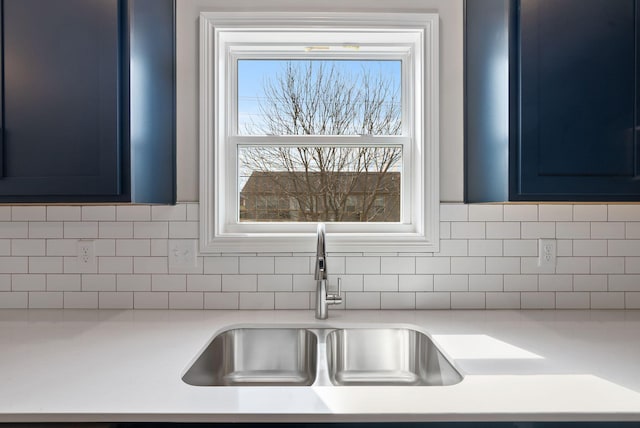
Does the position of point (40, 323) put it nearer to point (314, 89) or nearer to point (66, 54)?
point (66, 54)

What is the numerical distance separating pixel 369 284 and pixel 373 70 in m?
0.95

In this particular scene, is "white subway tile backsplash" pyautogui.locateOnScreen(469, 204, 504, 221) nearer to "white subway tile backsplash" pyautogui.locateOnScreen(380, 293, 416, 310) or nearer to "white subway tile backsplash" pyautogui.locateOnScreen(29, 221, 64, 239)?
"white subway tile backsplash" pyautogui.locateOnScreen(380, 293, 416, 310)

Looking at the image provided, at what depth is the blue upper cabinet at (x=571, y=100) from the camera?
1.25 metres

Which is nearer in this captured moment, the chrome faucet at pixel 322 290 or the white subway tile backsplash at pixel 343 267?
the chrome faucet at pixel 322 290

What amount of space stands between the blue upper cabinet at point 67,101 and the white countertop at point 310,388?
1.51ft

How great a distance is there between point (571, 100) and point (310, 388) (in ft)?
3.87

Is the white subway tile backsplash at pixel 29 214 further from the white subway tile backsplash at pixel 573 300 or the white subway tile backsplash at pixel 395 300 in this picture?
the white subway tile backsplash at pixel 573 300

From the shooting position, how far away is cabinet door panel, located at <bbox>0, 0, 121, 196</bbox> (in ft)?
4.07

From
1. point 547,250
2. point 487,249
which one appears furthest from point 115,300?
point 547,250

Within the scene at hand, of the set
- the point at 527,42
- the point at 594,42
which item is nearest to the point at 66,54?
the point at 527,42

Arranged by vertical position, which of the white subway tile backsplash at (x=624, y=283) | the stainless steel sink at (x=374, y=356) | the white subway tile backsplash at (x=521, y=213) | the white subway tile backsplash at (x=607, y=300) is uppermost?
the white subway tile backsplash at (x=521, y=213)

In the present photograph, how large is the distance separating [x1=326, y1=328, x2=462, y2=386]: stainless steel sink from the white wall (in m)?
0.61

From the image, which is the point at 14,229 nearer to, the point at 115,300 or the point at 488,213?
the point at 115,300

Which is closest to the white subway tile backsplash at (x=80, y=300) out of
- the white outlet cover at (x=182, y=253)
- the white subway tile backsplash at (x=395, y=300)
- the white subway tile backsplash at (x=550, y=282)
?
the white outlet cover at (x=182, y=253)
